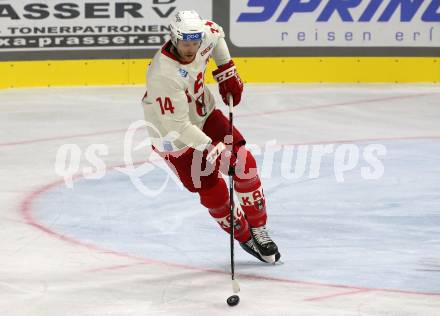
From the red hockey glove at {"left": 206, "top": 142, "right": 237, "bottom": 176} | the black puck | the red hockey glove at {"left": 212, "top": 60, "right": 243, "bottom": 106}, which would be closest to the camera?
the black puck

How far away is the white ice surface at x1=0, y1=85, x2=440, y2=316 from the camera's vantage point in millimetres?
5457

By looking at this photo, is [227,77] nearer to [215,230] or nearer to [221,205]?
[221,205]

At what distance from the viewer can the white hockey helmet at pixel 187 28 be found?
18.3 ft

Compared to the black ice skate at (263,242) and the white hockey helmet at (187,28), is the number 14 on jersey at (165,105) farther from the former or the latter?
the black ice skate at (263,242)

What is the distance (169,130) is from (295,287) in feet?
3.49

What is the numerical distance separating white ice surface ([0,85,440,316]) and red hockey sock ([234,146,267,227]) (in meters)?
0.30

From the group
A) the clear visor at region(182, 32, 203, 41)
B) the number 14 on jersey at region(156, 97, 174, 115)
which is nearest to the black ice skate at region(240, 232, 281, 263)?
the number 14 on jersey at region(156, 97, 174, 115)

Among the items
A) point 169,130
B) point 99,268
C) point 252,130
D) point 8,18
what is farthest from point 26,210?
point 8,18

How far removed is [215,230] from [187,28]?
178cm

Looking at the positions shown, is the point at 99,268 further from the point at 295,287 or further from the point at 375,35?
the point at 375,35

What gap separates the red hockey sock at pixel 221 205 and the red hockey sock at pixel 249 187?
0.07 meters

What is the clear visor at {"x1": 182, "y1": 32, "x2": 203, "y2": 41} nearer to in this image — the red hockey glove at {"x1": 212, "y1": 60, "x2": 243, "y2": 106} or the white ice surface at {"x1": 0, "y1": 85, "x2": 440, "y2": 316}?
the red hockey glove at {"x1": 212, "y1": 60, "x2": 243, "y2": 106}

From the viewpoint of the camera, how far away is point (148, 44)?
12.8m

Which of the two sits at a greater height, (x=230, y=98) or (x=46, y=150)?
(x=230, y=98)
